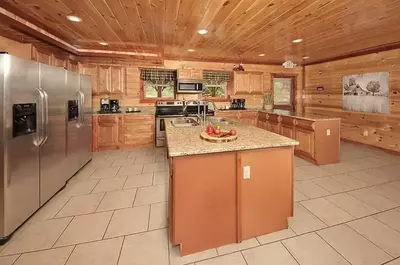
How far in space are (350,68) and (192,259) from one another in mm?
6177

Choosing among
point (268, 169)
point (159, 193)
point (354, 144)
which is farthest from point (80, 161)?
point (354, 144)

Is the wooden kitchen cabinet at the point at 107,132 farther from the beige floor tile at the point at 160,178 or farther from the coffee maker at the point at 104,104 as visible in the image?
the beige floor tile at the point at 160,178

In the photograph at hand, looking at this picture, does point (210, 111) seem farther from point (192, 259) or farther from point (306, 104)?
point (192, 259)

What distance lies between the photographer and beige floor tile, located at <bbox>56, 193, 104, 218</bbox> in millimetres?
2391

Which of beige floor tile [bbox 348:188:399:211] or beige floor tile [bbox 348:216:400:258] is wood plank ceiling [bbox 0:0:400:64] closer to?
beige floor tile [bbox 348:188:399:211]

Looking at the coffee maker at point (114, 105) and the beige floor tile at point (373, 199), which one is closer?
the beige floor tile at point (373, 199)

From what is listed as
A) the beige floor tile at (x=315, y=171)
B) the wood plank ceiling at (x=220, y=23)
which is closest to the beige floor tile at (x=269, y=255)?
the beige floor tile at (x=315, y=171)

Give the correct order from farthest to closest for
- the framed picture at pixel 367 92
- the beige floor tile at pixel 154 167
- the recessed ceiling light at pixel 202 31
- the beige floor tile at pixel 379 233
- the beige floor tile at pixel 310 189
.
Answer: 1. the framed picture at pixel 367 92
2. the beige floor tile at pixel 154 167
3. the recessed ceiling light at pixel 202 31
4. the beige floor tile at pixel 310 189
5. the beige floor tile at pixel 379 233

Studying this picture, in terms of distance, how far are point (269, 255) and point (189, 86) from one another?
187 inches

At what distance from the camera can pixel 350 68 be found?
547 cm

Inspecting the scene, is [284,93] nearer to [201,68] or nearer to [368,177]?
[201,68]

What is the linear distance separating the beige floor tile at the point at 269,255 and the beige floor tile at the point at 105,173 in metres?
2.63

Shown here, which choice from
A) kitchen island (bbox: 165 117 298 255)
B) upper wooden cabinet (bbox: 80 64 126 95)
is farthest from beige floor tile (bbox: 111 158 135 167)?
kitchen island (bbox: 165 117 298 255)

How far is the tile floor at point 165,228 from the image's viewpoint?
66.8 inches
